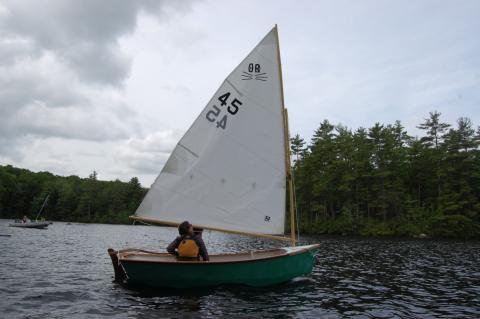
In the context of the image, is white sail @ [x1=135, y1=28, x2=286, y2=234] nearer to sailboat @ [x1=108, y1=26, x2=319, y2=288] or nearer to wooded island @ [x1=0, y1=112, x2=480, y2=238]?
sailboat @ [x1=108, y1=26, x2=319, y2=288]

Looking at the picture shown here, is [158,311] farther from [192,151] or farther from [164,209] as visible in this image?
[192,151]

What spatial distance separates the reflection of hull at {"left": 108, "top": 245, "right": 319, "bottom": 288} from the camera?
46.2ft

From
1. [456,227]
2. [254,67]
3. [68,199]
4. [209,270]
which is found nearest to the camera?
[209,270]

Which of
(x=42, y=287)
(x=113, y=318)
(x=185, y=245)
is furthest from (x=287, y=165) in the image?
(x=42, y=287)

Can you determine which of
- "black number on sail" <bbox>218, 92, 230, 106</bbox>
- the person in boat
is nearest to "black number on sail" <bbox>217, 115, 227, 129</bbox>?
"black number on sail" <bbox>218, 92, 230, 106</bbox>

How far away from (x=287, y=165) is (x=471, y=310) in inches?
322

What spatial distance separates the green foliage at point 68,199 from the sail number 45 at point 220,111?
12010cm

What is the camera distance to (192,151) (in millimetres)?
15414

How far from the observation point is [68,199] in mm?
136125

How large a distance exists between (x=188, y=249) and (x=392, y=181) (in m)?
65.1

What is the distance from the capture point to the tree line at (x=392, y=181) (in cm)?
6269

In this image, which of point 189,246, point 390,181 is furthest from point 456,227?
point 189,246

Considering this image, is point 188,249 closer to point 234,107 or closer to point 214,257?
point 214,257

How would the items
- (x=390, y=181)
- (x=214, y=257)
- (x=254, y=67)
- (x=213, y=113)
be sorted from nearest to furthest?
(x=213, y=113), (x=254, y=67), (x=214, y=257), (x=390, y=181)
